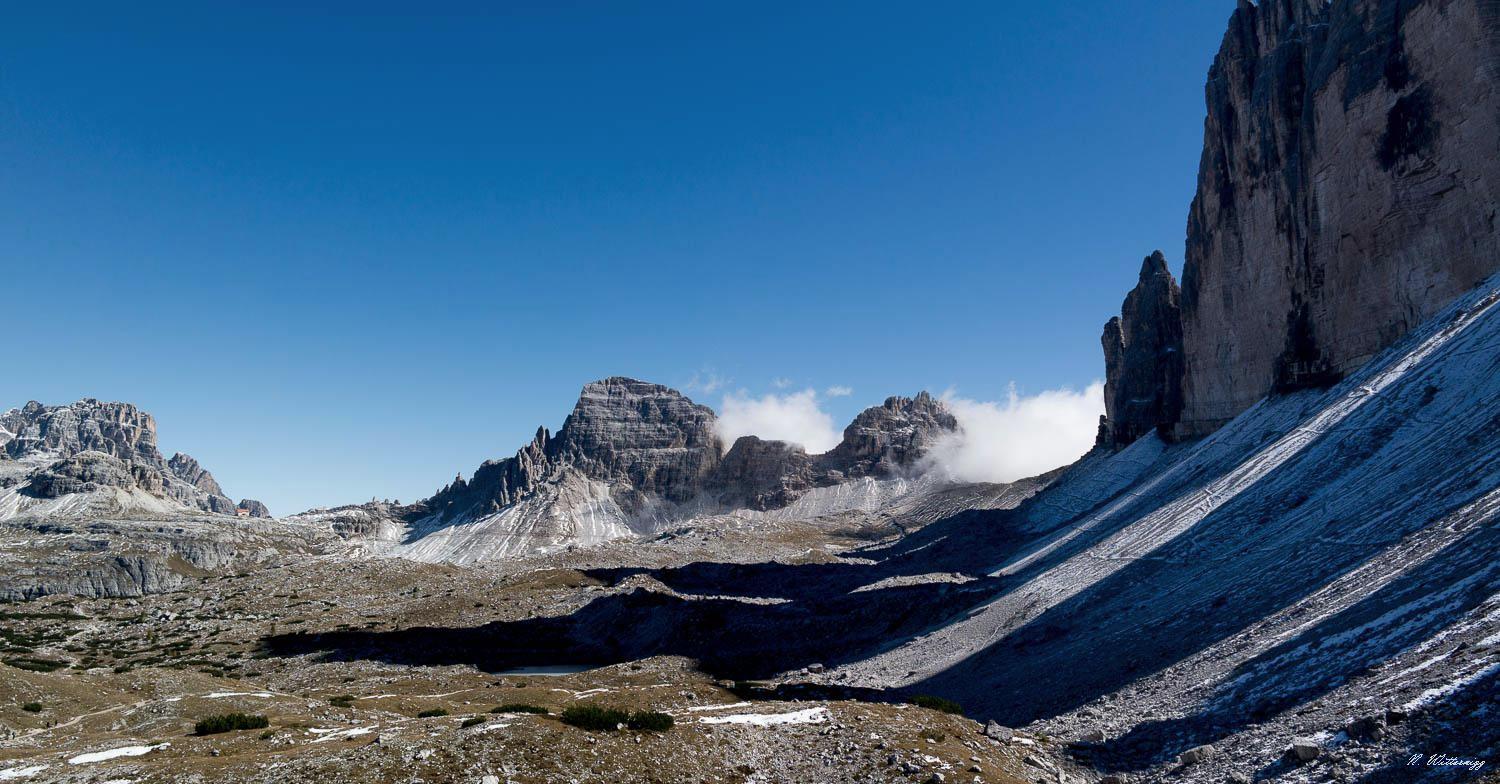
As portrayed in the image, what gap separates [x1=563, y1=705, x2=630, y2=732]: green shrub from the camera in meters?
27.9

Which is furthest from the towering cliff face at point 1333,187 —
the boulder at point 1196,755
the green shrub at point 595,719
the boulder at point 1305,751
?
the green shrub at point 595,719

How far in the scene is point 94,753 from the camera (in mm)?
26719

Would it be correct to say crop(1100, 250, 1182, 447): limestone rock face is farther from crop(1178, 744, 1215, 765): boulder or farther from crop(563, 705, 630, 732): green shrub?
crop(563, 705, 630, 732): green shrub

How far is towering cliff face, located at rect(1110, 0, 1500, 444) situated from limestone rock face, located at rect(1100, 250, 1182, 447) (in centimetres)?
2387

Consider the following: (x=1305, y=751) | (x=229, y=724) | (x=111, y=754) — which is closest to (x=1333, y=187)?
(x=1305, y=751)

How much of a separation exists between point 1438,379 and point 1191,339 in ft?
298

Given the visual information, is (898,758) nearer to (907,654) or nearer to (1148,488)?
(907,654)

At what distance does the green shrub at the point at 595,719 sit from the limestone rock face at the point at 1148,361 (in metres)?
151

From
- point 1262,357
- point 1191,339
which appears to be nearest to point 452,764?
point 1262,357

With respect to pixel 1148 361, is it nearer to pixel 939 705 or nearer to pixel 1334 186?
pixel 1334 186

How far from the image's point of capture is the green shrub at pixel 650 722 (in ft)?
93.2

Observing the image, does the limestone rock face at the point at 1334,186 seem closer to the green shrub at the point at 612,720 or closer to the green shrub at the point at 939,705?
the green shrub at the point at 939,705

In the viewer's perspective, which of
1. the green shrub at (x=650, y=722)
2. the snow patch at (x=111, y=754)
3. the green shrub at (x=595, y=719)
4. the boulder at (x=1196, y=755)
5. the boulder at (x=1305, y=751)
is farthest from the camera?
the green shrub at (x=650, y=722)

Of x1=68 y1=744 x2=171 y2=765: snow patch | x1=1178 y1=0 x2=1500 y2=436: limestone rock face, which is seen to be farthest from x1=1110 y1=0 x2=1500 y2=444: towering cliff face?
x1=68 y1=744 x2=171 y2=765: snow patch
